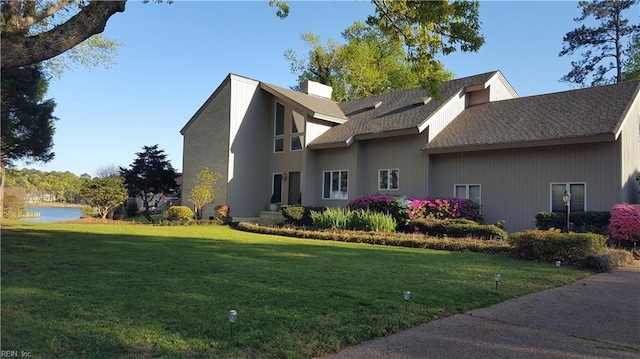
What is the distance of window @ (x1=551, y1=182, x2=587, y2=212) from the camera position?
50.2ft

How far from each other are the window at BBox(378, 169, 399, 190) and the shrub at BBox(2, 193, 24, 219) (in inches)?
642

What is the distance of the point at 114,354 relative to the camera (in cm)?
349

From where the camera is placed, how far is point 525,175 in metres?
16.6

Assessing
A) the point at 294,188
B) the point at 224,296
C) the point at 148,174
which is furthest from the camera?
the point at 148,174

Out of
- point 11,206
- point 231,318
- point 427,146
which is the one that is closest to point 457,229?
point 427,146

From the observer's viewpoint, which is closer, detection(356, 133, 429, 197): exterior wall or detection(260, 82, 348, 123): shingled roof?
detection(356, 133, 429, 197): exterior wall

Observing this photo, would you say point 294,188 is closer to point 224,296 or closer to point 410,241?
point 410,241

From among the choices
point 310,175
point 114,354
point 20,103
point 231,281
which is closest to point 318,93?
point 310,175

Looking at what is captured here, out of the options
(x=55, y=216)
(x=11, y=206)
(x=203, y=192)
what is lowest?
(x=55, y=216)

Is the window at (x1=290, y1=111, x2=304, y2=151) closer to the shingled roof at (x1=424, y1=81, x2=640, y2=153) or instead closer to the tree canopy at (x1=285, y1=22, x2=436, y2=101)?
the shingled roof at (x1=424, y1=81, x2=640, y2=153)

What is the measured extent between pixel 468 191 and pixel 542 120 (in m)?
3.95

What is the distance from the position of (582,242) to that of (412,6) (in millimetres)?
6470

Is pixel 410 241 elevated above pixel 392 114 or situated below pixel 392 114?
below

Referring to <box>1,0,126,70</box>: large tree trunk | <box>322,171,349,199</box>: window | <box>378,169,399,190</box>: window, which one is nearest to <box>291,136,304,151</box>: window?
<box>322,171,349,199</box>: window
